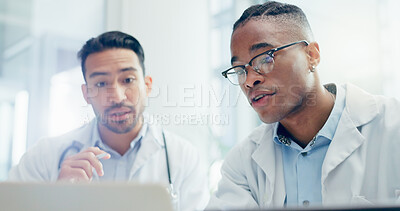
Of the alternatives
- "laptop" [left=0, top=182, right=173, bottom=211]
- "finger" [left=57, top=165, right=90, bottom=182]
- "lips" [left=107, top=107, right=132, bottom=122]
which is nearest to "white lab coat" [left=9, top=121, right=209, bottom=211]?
"lips" [left=107, top=107, right=132, bottom=122]

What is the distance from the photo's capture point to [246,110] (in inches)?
68.8

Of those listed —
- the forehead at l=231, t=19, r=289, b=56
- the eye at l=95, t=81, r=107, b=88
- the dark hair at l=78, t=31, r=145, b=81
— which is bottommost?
the eye at l=95, t=81, r=107, b=88

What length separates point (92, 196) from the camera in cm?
35

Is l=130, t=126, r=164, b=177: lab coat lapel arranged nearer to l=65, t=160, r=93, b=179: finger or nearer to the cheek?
the cheek

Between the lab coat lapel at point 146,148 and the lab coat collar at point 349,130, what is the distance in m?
0.60

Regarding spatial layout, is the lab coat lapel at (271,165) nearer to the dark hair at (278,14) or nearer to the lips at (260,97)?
the lips at (260,97)

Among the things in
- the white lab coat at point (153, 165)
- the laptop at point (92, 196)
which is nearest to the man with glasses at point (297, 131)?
the white lab coat at point (153, 165)

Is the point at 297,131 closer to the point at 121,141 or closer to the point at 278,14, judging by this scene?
the point at 278,14

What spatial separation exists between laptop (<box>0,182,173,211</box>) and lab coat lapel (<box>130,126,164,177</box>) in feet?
2.78

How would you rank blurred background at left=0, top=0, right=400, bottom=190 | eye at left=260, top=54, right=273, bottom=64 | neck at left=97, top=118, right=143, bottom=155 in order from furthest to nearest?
blurred background at left=0, top=0, right=400, bottom=190
neck at left=97, top=118, right=143, bottom=155
eye at left=260, top=54, right=273, bottom=64

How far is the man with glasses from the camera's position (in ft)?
2.81

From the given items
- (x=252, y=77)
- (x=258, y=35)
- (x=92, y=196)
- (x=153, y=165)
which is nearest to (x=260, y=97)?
(x=252, y=77)

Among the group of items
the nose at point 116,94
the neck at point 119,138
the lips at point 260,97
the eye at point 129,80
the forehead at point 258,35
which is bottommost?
the neck at point 119,138

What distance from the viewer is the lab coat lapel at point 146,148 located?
3.97ft
